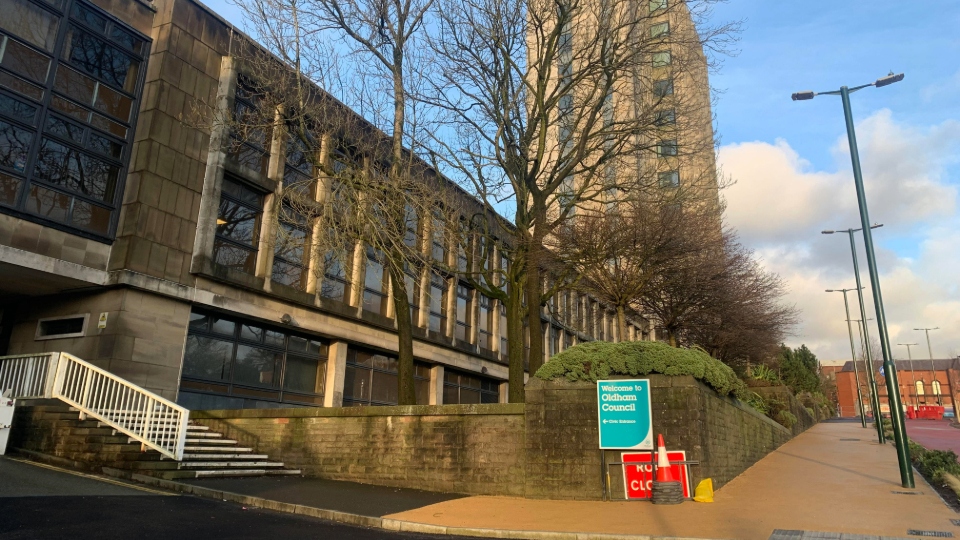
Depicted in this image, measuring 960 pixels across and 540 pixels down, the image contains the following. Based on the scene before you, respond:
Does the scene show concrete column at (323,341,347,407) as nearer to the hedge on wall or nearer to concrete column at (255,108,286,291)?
concrete column at (255,108,286,291)

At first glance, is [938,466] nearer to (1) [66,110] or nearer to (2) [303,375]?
(2) [303,375]

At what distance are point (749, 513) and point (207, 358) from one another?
13812 mm

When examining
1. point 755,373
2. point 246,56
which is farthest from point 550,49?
point 755,373

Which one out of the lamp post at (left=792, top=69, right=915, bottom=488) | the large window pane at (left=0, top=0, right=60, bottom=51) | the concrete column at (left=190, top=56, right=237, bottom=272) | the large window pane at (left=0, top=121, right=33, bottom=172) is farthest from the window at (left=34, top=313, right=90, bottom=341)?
the lamp post at (left=792, top=69, right=915, bottom=488)

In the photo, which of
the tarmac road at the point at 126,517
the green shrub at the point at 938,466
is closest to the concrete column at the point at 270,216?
the tarmac road at the point at 126,517

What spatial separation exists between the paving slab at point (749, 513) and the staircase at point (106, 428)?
4819 millimetres

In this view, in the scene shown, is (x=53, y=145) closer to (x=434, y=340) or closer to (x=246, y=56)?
(x=246, y=56)

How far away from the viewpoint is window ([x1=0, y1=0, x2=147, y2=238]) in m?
14.1

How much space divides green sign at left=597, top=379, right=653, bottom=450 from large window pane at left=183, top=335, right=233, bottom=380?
11.1m

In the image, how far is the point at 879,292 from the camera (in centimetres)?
1281

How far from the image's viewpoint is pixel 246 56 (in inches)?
Answer: 676

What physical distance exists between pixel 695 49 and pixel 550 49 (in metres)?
3.88

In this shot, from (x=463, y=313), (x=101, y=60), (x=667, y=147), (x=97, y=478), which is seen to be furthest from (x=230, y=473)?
(x=463, y=313)

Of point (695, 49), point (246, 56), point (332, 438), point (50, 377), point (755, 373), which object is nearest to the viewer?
point (50, 377)
